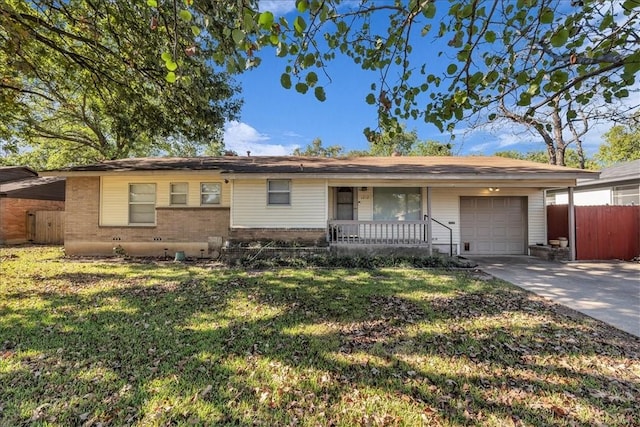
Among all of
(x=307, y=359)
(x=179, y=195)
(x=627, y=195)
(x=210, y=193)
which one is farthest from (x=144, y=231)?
(x=627, y=195)

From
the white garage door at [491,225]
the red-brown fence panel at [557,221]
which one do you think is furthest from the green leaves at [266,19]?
the red-brown fence panel at [557,221]

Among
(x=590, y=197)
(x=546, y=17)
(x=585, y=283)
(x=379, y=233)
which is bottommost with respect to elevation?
(x=585, y=283)

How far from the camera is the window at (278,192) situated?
37.0 feet

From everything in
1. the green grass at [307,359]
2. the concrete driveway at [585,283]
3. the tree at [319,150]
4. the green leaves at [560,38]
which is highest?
the tree at [319,150]

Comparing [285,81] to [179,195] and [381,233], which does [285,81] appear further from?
[179,195]

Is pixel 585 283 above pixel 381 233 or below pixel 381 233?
below

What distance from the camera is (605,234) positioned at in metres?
11.2

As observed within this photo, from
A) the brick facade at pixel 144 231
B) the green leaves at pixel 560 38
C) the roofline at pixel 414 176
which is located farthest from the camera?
the brick facade at pixel 144 231

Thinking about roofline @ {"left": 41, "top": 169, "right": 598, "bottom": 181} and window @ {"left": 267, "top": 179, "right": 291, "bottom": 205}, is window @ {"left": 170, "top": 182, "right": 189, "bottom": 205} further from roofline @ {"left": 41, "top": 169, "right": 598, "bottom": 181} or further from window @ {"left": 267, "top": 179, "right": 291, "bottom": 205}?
window @ {"left": 267, "top": 179, "right": 291, "bottom": 205}

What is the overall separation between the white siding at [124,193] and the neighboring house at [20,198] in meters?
6.06

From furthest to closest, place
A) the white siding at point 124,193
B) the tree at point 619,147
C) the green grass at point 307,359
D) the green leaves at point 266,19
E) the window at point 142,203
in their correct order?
the tree at point 619,147
the window at point 142,203
the white siding at point 124,193
the green grass at point 307,359
the green leaves at point 266,19

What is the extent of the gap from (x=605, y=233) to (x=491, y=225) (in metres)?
3.70

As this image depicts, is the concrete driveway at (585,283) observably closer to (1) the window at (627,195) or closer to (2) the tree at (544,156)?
(1) the window at (627,195)

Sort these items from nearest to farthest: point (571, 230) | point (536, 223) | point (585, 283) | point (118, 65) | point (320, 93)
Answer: point (320, 93) → point (585, 283) → point (118, 65) → point (571, 230) → point (536, 223)
